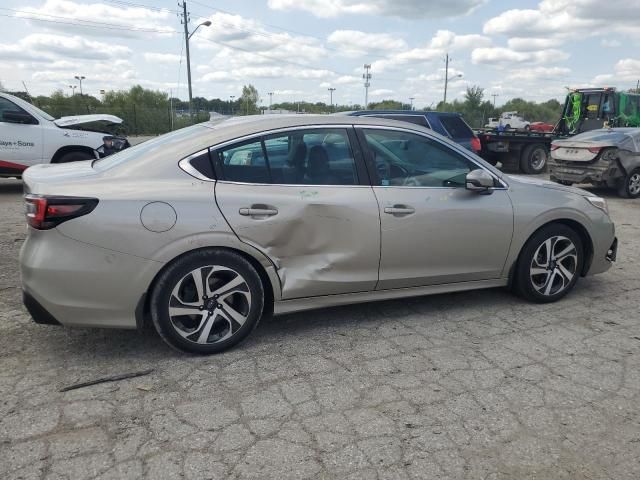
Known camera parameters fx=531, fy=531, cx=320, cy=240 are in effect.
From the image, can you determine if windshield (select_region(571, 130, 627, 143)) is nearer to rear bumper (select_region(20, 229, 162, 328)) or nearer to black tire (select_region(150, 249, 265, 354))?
black tire (select_region(150, 249, 265, 354))

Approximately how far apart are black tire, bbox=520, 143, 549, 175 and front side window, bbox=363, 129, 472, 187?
11.9 meters

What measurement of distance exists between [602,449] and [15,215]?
7.85m

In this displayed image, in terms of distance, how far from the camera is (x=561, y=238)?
4.34 meters

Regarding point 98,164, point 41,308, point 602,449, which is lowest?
point 602,449

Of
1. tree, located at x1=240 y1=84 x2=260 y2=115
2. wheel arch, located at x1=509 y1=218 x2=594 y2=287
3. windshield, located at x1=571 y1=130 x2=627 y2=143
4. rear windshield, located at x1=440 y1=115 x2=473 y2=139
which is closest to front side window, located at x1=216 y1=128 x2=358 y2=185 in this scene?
wheel arch, located at x1=509 y1=218 x2=594 y2=287

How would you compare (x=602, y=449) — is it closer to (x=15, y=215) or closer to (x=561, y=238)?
(x=561, y=238)

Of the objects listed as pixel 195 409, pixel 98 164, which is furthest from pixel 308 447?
pixel 98 164

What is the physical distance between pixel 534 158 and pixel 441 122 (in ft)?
21.1

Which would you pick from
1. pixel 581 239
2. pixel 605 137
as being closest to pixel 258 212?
pixel 581 239

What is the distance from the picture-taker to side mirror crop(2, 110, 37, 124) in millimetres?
8945

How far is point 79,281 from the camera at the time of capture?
307cm

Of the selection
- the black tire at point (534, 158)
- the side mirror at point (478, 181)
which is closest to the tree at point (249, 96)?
the black tire at point (534, 158)

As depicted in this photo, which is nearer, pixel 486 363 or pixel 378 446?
pixel 378 446

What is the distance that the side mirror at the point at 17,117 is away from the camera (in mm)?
8945
